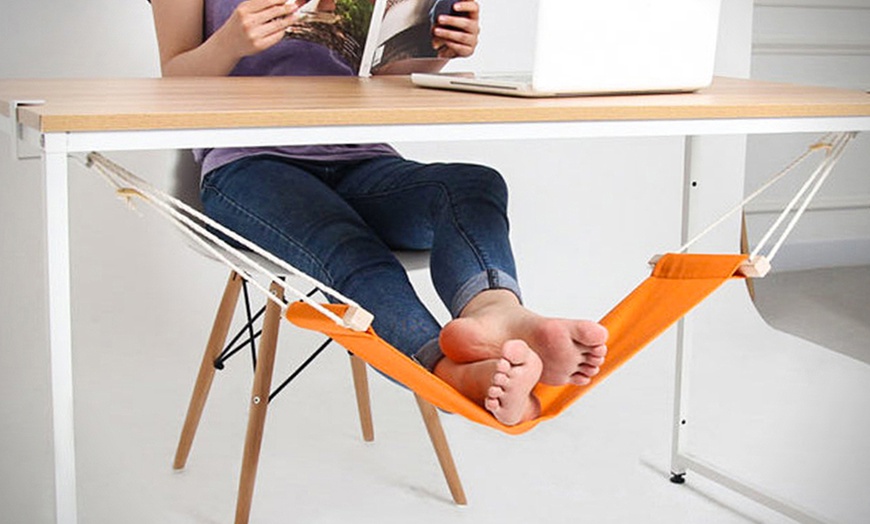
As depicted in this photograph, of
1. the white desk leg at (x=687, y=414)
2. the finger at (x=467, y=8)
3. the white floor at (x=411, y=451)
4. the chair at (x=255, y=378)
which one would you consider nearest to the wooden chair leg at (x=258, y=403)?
the chair at (x=255, y=378)

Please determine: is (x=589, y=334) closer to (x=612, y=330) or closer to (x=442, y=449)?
(x=612, y=330)

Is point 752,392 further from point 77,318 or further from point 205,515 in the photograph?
point 77,318

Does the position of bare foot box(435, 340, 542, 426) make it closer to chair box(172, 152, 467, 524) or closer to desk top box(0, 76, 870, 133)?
desk top box(0, 76, 870, 133)

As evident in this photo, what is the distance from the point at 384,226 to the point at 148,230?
0.96 meters

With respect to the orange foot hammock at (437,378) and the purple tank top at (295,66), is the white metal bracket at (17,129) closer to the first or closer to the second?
the orange foot hammock at (437,378)

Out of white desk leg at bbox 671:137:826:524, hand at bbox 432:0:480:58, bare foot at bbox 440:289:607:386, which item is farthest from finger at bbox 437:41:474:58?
bare foot at bbox 440:289:607:386

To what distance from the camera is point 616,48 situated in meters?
1.49

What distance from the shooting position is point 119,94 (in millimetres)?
1488

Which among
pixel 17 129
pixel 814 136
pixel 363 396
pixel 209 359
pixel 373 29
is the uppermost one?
pixel 373 29

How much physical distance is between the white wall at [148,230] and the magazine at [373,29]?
0.33m

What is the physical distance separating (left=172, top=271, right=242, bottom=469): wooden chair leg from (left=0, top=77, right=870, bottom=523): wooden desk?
1.31 feet

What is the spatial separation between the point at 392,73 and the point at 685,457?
2.63ft

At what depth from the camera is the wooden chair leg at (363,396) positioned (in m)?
2.20

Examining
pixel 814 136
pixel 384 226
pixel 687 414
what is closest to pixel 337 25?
pixel 384 226
